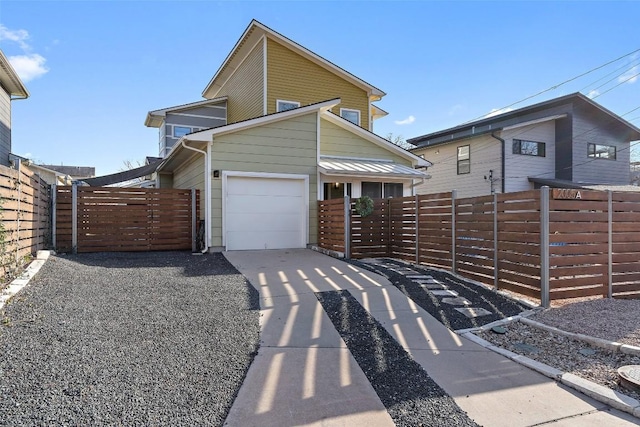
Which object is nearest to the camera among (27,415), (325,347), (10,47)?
(27,415)

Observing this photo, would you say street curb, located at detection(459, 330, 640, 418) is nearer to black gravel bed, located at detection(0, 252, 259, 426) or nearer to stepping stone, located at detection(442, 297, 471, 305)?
stepping stone, located at detection(442, 297, 471, 305)

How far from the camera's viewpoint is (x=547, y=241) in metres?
5.14

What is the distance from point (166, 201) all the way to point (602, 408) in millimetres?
10116

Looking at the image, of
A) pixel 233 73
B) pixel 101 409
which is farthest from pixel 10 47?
pixel 101 409

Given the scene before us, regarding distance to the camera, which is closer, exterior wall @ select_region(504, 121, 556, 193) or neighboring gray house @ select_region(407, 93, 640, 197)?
exterior wall @ select_region(504, 121, 556, 193)

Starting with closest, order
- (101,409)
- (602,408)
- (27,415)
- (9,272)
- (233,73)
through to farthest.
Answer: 1. (27,415)
2. (101,409)
3. (602,408)
4. (9,272)
5. (233,73)

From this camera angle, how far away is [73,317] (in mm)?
3973

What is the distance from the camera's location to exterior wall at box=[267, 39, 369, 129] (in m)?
13.8

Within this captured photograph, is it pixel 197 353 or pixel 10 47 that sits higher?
pixel 10 47

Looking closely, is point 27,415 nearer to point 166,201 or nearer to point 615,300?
point 615,300

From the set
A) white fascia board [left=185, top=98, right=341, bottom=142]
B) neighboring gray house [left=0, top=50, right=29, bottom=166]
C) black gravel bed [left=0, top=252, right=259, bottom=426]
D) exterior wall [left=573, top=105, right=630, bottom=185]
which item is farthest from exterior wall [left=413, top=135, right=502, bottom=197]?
neighboring gray house [left=0, top=50, right=29, bottom=166]

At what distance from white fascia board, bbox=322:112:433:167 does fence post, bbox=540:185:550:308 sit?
7446mm

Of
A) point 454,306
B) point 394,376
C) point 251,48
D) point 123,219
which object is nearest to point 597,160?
point 251,48

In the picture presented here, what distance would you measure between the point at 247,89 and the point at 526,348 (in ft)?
45.5
